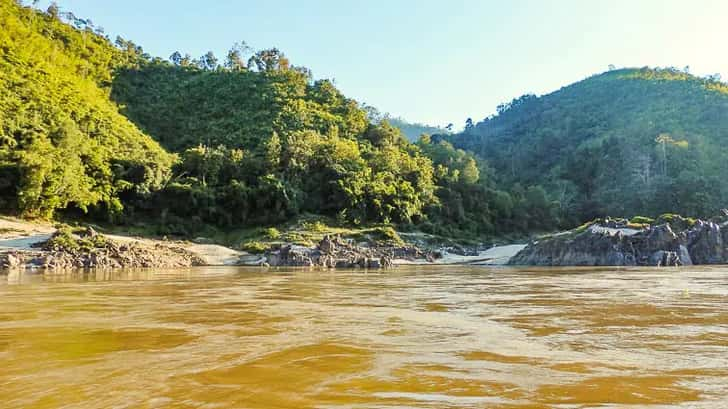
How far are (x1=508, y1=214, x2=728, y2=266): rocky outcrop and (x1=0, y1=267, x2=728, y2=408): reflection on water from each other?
22585 mm

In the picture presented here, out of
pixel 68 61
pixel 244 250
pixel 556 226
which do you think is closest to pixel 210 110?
pixel 68 61

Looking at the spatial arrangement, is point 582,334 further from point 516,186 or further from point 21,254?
point 516,186

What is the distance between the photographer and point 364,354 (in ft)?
15.8

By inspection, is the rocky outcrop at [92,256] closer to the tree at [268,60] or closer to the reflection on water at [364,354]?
the reflection on water at [364,354]

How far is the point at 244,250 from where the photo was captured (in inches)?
1339

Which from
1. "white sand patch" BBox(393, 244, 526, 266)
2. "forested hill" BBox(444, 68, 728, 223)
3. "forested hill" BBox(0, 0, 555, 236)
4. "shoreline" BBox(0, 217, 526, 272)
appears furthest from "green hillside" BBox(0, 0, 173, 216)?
"forested hill" BBox(444, 68, 728, 223)

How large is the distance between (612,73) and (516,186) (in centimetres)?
8470

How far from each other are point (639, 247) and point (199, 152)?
34825 mm

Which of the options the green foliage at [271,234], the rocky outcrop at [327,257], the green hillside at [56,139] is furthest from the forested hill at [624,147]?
the green hillside at [56,139]

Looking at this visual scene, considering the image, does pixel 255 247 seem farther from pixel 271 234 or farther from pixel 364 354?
pixel 364 354

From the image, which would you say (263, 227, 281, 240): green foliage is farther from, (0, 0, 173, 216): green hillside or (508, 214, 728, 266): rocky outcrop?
(508, 214, 728, 266): rocky outcrop

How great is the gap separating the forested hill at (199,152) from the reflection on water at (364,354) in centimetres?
3015

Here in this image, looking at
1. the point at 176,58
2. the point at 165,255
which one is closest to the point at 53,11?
the point at 176,58

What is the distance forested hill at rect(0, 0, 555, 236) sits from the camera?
36312mm
